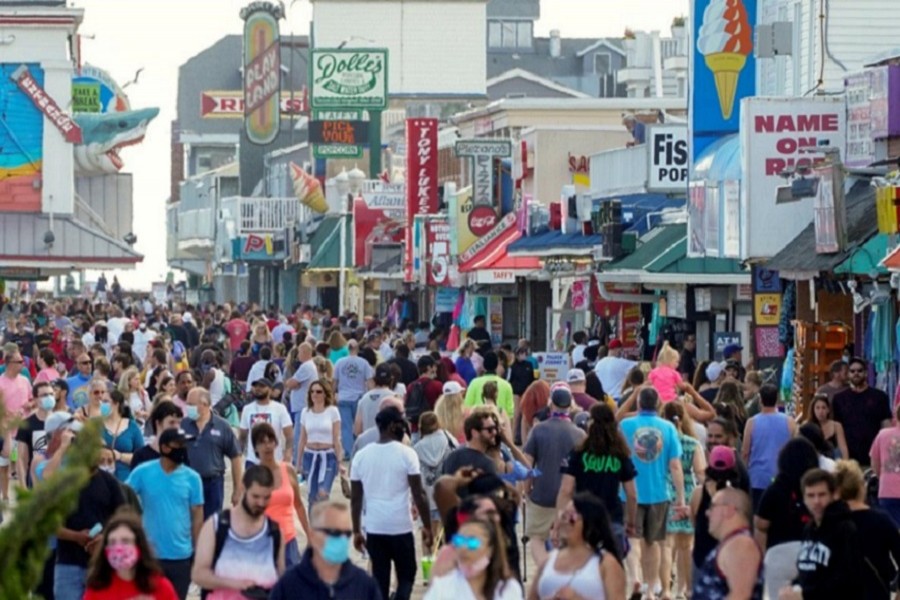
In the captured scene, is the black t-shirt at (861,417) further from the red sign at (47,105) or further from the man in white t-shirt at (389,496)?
the red sign at (47,105)

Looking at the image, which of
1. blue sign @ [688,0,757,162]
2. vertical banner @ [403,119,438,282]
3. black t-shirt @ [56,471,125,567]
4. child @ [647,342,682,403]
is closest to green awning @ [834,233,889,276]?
child @ [647,342,682,403]

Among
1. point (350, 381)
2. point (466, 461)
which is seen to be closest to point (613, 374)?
point (350, 381)

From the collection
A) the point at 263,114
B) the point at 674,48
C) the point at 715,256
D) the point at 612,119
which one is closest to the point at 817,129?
the point at 715,256

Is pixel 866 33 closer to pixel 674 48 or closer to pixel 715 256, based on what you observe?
pixel 715 256

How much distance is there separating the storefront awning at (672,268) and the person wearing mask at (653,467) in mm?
13478

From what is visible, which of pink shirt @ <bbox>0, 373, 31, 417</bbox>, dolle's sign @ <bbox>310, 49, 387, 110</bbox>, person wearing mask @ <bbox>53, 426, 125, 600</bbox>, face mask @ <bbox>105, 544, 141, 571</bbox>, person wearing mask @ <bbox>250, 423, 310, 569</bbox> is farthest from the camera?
dolle's sign @ <bbox>310, 49, 387, 110</bbox>

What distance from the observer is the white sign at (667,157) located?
110ft

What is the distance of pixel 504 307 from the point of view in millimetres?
47438

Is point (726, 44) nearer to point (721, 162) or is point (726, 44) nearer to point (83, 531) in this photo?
point (721, 162)

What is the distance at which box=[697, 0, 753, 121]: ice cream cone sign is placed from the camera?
95.1ft

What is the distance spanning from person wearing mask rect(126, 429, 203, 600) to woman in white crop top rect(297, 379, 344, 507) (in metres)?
5.49

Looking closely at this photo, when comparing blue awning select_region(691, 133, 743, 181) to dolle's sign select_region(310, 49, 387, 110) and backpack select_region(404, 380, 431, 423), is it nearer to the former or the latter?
backpack select_region(404, 380, 431, 423)

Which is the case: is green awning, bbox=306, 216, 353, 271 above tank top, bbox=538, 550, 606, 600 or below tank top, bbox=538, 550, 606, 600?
above

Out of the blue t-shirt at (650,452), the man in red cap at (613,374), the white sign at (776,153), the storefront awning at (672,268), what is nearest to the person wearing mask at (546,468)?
the blue t-shirt at (650,452)
